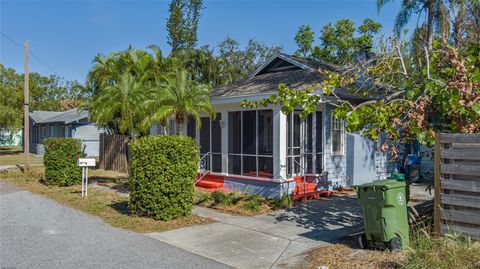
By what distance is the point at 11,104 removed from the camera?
3816cm

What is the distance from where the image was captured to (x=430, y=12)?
49.5ft

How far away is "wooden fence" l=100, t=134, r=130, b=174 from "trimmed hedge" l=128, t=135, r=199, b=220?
459 inches

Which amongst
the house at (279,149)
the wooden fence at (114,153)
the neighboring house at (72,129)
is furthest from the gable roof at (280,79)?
the neighboring house at (72,129)

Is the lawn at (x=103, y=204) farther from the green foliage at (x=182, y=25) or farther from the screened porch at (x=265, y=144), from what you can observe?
the green foliage at (x=182, y=25)

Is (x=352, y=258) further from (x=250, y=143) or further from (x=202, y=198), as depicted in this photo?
(x=250, y=143)

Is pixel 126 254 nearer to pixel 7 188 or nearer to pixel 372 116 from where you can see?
pixel 372 116

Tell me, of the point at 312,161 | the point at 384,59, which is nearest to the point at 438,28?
the point at 312,161

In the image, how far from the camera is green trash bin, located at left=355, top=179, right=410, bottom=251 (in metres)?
6.61

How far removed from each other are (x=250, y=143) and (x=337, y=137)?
2868mm

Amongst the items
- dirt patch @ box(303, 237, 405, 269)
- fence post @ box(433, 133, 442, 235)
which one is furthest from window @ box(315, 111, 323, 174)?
fence post @ box(433, 133, 442, 235)

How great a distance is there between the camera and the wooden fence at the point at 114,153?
21.5m

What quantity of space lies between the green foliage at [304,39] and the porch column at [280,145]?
31.3 meters

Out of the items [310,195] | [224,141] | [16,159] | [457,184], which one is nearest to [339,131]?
[310,195]

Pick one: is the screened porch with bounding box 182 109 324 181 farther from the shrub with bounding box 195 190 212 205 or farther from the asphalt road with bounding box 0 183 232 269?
the asphalt road with bounding box 0 183 232 269
